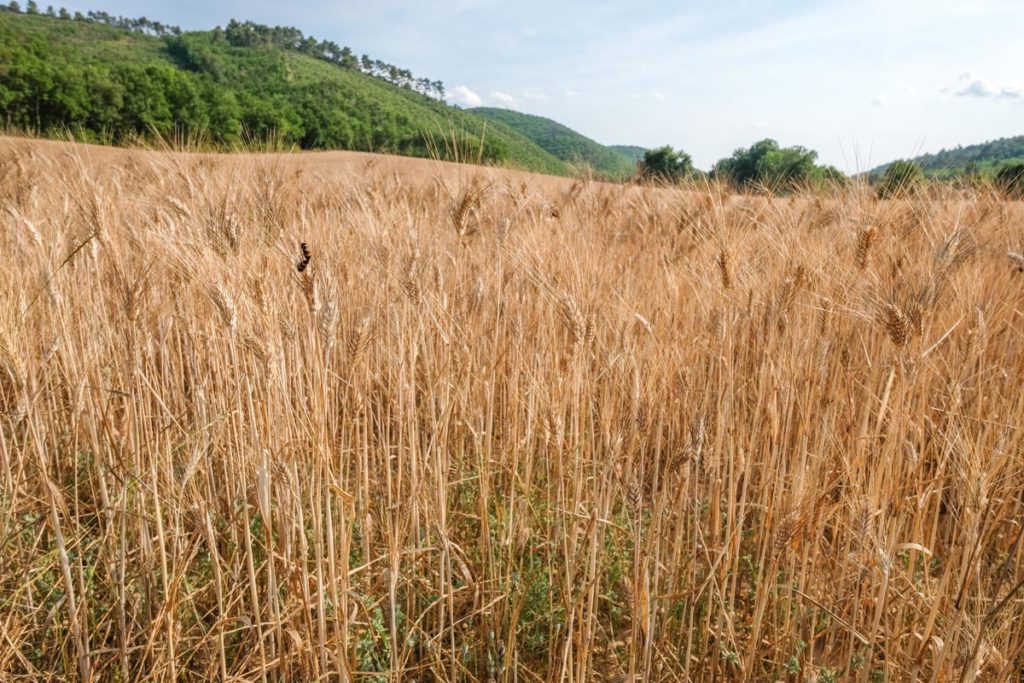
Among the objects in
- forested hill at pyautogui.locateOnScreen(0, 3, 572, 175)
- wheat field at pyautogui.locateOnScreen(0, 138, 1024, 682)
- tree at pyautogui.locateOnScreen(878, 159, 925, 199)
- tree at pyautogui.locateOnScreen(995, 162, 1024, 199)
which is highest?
forested hill at pyautogui.locateOnScreen(0, 3, 572, 175)

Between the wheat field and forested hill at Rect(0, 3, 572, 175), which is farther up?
forested hill at Rect(0, 3, 572, 175)

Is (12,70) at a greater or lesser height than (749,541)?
greater

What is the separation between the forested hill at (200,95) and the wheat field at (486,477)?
0.79 meters

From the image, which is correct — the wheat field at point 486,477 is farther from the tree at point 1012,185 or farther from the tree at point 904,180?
the tree at point 1012,185

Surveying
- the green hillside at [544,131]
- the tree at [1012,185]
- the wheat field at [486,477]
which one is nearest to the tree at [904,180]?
the wheat field at [486,477]

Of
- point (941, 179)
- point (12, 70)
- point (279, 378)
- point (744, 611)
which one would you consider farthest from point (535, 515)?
point (12, 70)

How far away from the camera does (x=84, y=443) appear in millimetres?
1699

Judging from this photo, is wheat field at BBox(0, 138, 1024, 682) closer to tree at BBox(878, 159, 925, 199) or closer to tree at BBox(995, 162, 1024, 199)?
tree at BBox(878, 159, 925, 199)

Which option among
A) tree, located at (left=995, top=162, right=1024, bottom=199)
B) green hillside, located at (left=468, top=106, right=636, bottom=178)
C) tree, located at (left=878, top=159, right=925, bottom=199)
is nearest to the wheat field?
tree, located at (left=878, top=159, right=925, bottom=199)

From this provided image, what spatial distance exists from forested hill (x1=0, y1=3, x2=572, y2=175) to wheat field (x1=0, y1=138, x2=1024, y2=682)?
79 centimetres

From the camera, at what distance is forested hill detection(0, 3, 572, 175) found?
16.0 metres

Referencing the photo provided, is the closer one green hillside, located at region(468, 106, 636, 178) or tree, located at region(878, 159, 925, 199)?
tree, located at region(878, 159, 925, 199)

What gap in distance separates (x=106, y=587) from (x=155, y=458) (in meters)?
0.52

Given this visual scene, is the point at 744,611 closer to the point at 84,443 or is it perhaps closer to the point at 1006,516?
the point at 1006,516
